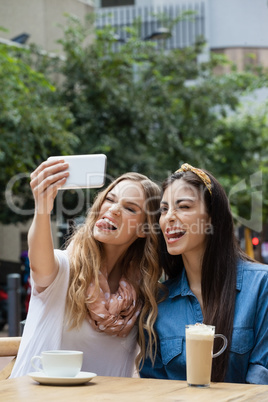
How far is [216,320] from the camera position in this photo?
321 cm

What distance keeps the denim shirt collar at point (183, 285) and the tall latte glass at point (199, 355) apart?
794 millimetres

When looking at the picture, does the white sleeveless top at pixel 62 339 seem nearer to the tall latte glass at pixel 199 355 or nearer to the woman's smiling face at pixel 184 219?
the woman's smiling face at pixel 184 219

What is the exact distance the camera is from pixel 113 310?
→ 3373mm

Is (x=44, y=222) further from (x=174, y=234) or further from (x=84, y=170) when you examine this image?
(x=174, y=234)

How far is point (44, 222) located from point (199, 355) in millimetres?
962

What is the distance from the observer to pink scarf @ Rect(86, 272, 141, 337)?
3350 millimetres

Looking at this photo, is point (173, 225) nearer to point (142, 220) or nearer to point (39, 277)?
point (142, 220)

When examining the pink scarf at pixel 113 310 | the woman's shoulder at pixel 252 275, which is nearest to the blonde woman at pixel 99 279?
the pink scarf at pixel 113 310

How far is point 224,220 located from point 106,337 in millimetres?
837

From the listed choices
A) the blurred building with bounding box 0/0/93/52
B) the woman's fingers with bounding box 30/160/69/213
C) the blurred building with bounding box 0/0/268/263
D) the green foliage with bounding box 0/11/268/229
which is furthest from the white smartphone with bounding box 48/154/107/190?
the blurred building with bounding box 0/0/268/263

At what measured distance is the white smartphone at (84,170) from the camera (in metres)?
2.94

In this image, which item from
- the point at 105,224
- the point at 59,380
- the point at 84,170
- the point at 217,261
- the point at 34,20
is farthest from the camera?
the point at 34,20

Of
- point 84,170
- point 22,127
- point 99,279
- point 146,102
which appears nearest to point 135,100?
point 146,102

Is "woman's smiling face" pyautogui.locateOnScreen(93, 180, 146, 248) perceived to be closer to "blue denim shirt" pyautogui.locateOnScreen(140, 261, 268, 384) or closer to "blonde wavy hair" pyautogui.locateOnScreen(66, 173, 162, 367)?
"blonde wavy hair" pyautogui.locateOnScreen(66, 173, 162, 367)
